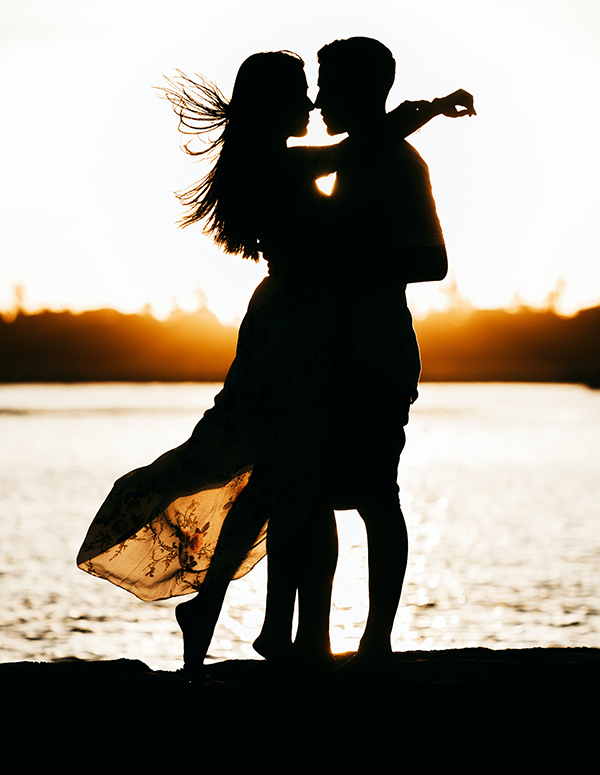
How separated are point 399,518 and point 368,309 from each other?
27.0 inches

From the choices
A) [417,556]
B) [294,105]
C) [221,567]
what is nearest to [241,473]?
[221,567]

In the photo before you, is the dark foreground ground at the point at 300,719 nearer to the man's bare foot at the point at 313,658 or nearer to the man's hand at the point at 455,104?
the man's bare foot at the point at 313,658

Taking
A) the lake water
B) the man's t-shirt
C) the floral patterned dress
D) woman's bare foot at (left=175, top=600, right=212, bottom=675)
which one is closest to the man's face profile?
the man's t-shirt

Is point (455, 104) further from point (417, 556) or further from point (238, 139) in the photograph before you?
point (417, 556)

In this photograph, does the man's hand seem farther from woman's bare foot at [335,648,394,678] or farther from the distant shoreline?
the distant shoreline

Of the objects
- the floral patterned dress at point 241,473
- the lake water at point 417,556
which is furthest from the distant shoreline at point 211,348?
the floral patterned dress at point 241,473

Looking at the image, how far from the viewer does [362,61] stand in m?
2.63

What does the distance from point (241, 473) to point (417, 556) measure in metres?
19.4

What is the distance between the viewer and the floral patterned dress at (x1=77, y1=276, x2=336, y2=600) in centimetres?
270

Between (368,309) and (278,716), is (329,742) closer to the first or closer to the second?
(278,716)

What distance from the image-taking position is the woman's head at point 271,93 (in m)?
2.69

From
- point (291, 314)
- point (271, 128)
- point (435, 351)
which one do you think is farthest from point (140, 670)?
point (435, 351)

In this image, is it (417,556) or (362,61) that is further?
(417,556)

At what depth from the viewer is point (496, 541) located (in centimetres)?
2320
